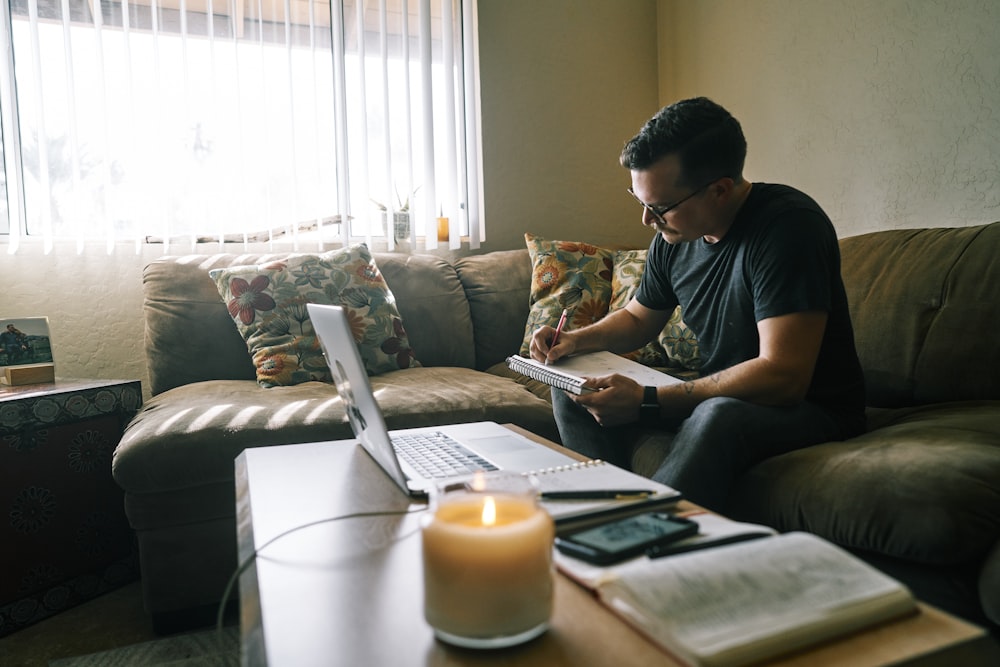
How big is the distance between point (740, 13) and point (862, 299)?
4.83 ft

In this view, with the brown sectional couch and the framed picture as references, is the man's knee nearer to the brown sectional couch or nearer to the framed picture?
the brown sectional couch

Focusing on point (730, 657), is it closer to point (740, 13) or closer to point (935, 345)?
point (935, 345)

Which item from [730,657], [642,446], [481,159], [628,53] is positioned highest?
[628,53]

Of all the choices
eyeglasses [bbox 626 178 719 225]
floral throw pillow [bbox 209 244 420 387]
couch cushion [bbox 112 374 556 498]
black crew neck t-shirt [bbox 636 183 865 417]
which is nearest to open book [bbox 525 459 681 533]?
black crew neck t-shirt [bbox 636 183 865 417]

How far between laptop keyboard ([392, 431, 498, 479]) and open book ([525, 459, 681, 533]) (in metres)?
0.15

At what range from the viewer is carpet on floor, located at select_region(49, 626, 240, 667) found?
1.44 m

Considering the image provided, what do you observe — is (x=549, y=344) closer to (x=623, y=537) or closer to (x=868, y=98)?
(x=623, y=537)

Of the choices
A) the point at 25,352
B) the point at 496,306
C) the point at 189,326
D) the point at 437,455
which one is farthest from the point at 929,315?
the point at 25,352

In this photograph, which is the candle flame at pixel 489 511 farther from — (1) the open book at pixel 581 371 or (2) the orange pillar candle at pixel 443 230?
(2) the orange pillar candle at pixel 443 230

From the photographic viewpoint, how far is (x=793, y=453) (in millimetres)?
1294

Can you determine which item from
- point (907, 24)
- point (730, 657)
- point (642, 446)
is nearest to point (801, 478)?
point (642, 446)

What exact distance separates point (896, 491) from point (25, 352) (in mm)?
2047

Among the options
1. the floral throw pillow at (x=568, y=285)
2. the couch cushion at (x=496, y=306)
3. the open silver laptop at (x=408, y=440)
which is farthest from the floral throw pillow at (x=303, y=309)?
the open silver laptop at (x=408, y=440)

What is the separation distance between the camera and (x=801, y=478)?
1206 mm
